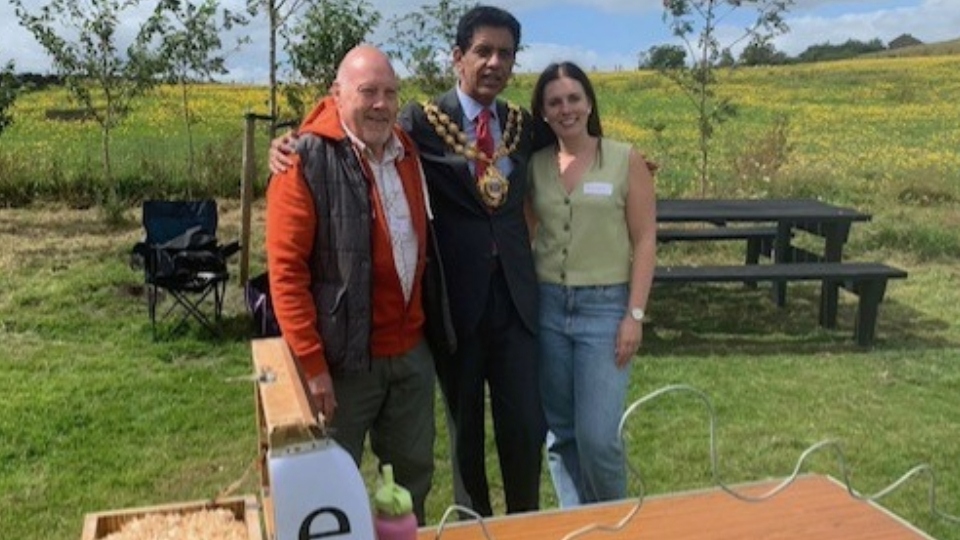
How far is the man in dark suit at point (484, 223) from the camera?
9.21ft

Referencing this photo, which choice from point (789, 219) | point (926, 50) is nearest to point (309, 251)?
point (789, 219)

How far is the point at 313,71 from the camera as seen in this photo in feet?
31.5

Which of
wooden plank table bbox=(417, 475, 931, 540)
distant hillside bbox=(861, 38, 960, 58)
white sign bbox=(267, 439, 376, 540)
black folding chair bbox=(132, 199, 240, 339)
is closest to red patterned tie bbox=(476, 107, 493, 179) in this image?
wooden plank table bbox=(417, 475, 931, 540)

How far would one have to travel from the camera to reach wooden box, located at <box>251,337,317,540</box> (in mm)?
1406

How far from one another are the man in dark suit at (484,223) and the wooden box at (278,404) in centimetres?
107

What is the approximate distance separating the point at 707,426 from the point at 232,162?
860cm

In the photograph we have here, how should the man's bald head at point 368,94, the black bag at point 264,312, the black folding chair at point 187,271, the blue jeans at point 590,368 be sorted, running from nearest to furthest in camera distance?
the man's bald head at point 368,94 < the black bag at point 264,312 < the blue jeans at point 590,368 < the black folding chair at point 187,271

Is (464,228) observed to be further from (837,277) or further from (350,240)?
(837,277)

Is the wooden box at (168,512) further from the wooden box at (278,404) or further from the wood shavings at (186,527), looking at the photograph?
the wooden box at (278,404)

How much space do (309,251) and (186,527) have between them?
766 millimetres

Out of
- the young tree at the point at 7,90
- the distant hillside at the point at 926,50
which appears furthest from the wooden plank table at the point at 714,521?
the distant hillside at the point at 926,50

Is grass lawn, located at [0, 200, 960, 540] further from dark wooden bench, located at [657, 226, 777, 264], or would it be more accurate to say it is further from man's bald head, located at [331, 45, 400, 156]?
man's bald head, located at [331, 45, 400, 156]

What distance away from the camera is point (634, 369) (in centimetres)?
584

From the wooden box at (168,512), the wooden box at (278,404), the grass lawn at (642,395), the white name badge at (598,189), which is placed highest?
the white name badge at (598,189)
